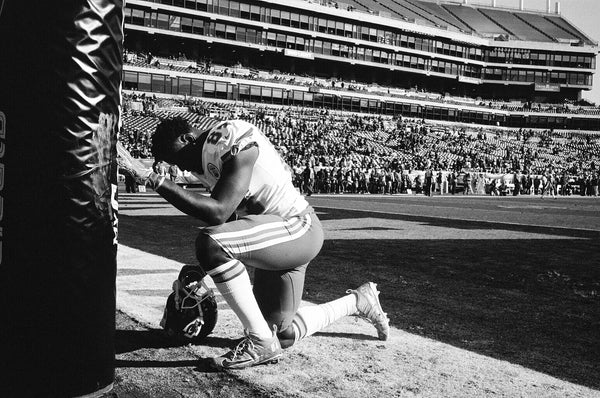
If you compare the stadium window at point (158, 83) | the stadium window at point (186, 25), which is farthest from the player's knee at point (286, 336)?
the stadium window at point (186, 25)

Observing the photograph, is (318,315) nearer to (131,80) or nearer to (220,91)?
(131,80)

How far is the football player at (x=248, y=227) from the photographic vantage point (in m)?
3.06

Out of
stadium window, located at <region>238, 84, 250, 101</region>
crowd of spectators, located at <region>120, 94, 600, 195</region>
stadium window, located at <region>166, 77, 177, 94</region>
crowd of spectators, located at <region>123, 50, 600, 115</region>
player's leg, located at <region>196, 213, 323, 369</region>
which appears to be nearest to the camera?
player's leg, located at <region>196, 213, 323, 369</region>

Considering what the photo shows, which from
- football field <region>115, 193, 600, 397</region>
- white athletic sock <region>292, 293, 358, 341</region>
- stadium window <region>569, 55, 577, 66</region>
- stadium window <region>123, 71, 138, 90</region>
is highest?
stadium window <region>569, 55, 577, 66</region>

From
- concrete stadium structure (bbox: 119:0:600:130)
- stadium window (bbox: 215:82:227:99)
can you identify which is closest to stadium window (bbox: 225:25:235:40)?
concrete stadium structure (bbox: 119:0:600:130)

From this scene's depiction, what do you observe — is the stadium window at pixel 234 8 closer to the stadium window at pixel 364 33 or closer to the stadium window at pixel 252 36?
the stadium window at pixel 252 36

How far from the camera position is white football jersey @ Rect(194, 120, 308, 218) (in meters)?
3.16

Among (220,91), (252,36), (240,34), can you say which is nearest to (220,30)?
(240,34)

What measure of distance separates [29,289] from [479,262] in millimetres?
6013

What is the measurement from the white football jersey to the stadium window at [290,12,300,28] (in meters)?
65.0

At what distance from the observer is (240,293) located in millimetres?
3139

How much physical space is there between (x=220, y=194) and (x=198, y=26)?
5946 cm

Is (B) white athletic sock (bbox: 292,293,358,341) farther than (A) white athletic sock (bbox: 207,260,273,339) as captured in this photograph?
Yes

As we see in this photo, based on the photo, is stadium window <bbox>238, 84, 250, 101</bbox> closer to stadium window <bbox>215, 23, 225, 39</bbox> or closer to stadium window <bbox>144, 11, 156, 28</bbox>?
stadium window <bbox>215, 23, 225, 39</bbox>
